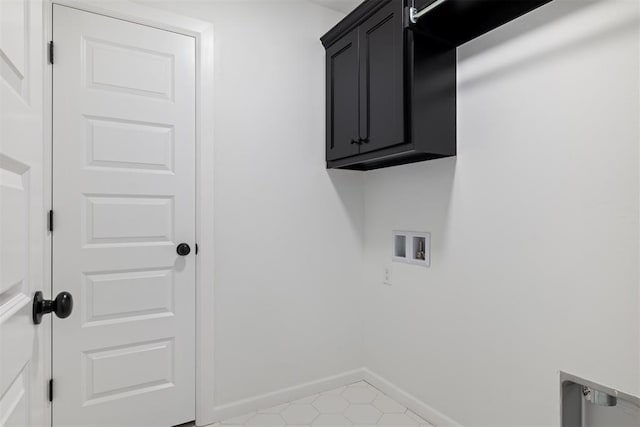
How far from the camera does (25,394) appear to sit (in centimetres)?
73

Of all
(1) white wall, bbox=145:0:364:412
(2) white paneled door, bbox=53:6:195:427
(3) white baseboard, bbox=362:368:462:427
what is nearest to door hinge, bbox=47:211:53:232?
(2) white paneled door, bbox=53:6:195:427

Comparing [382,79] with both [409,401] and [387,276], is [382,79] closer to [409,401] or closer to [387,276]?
[387,276]

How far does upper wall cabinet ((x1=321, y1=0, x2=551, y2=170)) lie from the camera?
1.67 meters

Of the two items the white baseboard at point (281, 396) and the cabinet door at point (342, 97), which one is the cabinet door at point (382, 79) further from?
the white baseboard at point (281, 396)

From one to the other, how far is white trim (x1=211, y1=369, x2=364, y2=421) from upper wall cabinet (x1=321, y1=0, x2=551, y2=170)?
143 cm

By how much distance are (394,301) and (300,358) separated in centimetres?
70

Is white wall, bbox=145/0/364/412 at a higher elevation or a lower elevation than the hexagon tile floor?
higher

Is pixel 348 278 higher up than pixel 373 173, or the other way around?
pixel 373 173

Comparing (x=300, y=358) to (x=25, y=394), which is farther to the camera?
(x=300, y=358)

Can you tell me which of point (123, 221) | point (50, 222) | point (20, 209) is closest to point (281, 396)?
point (123, 221)

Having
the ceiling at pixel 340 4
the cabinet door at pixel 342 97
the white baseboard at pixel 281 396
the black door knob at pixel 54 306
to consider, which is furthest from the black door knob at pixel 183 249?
the ceiling at pixel 340 4

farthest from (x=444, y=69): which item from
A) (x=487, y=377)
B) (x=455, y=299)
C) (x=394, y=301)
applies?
(x=487, y=377)

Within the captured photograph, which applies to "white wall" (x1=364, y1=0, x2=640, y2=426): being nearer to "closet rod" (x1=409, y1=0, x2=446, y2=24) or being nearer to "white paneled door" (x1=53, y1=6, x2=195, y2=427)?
"closet rod" (x1=409, y1=0, x2=446, y2=24)

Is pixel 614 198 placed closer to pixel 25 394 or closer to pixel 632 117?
pixel 632 117
